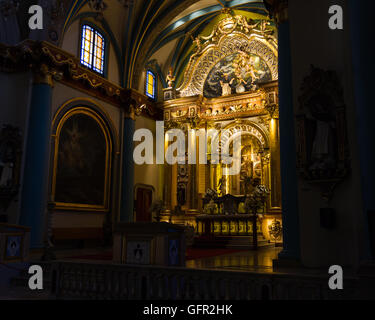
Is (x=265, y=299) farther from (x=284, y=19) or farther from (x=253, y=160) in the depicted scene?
(x=253, y=160)

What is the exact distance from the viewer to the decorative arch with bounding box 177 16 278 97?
58.1ft

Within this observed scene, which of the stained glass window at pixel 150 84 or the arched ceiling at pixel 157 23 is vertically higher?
the arched ceiling at pixel 157 23

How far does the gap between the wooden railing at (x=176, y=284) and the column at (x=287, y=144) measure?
9.05ft

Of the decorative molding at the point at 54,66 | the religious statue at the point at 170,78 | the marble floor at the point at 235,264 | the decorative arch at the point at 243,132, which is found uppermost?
the religious statue at the point at 170,78

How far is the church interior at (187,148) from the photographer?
5676 mm

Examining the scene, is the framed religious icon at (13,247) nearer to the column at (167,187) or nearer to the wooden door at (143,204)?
the wooden door at (143,204)

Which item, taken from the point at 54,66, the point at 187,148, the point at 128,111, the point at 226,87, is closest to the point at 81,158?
the point at 128,111

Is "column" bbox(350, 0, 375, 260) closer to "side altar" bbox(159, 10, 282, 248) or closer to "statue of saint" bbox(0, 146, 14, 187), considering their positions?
"statue of saint" bbox(0, 146, 14, 187)

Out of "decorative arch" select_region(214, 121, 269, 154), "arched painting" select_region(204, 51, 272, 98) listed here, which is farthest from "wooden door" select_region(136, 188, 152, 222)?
"arched painting" select_region(204, 51, 272, 98)

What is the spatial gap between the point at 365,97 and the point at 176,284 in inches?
158

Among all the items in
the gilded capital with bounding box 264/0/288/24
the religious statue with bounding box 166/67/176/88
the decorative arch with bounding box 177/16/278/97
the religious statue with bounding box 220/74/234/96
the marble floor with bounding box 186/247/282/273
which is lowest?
the marble floor with bounding box 186/247/282/273

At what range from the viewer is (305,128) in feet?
24.5

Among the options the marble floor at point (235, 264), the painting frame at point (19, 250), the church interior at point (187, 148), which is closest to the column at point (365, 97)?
the church interior at point (187, 148)

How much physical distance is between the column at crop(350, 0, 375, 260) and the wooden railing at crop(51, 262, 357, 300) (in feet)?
4.03
